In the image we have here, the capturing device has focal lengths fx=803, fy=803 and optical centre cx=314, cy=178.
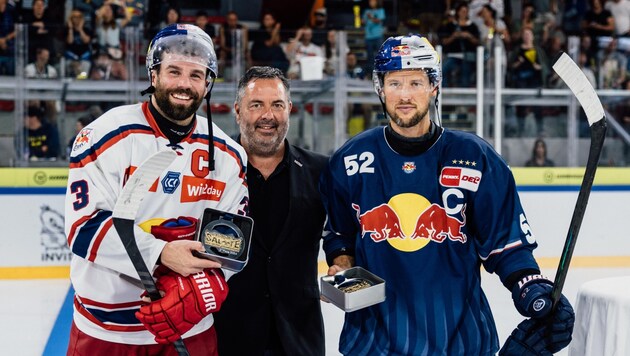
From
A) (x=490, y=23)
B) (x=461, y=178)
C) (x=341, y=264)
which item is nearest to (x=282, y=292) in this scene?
(x=341, y=264)

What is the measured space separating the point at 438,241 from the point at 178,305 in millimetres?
615

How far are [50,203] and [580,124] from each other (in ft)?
13.6

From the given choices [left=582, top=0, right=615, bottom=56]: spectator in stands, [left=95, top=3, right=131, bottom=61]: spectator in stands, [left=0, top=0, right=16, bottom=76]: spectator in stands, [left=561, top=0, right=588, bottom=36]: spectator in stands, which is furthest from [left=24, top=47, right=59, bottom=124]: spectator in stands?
[left=582, top=0, right=615, bottom=56]: spectator in stands

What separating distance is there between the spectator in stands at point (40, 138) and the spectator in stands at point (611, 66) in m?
4.46

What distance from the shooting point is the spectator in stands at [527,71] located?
661cm

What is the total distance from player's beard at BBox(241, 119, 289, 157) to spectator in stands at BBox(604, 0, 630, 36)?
23.4 ft

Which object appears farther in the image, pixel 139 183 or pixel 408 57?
pixel 408 57

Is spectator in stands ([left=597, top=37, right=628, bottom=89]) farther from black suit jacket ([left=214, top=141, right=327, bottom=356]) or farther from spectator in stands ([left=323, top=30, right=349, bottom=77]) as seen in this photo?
black suit jacket ([left=214, top=141, right=327, bottom=356])

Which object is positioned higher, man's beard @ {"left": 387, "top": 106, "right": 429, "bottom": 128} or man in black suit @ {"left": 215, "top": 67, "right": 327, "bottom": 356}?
man's beard @ {"left": 387, "top": 106, "right": 429, "bottom": 128}

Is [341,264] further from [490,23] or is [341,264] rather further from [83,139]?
[490,23]

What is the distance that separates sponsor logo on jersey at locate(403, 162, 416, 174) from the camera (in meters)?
1.90

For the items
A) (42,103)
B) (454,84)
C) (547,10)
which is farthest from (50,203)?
(547,10)

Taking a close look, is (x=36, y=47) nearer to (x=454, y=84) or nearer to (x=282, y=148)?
(x=454, y=84)

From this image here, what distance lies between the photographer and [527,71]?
683 centimetres
